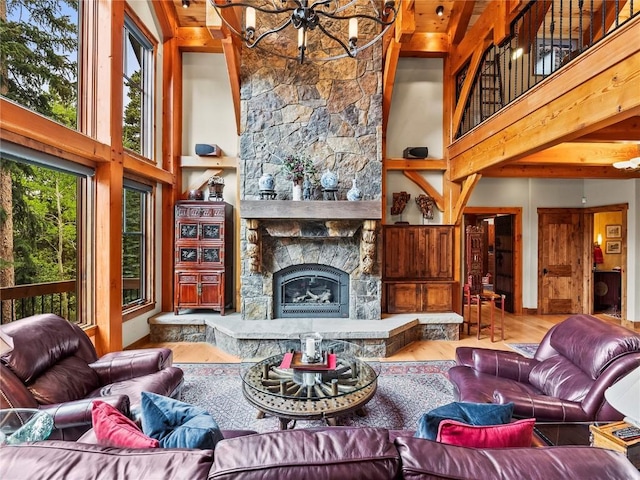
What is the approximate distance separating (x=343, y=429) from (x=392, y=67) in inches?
184

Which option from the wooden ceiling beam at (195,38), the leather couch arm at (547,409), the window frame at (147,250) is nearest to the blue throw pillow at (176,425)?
the leather couch arm at (547,409)

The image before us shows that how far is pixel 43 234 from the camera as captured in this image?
3107mm

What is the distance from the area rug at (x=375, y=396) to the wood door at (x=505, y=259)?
3.53 metres

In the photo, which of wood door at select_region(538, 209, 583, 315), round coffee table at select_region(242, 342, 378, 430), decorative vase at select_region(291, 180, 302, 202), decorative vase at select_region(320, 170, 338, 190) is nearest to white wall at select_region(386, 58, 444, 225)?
decorative vase at select_region(320, 170, 338, 190)

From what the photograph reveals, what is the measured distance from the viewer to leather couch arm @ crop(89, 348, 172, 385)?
2480mm

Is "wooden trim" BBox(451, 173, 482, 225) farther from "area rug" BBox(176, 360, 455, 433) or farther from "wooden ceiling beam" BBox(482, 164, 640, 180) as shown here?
"area rug" BBox(176, 360, 455, 433)

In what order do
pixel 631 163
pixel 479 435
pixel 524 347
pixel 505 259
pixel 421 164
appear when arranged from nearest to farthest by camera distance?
pixel 479 435, pixel 631 163, pixel 524 347, pixel 421 164, pixel 505 259

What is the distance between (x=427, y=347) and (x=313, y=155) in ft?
10.5

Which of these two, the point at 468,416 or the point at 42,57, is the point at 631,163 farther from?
the point at 42,57

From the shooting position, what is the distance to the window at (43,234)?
2719 mm

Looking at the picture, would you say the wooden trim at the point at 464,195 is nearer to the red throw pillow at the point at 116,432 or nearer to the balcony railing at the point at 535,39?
the balcony railing at the point at 535,39

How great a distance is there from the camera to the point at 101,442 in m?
1.23

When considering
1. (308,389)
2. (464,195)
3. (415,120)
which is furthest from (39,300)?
(415,120)

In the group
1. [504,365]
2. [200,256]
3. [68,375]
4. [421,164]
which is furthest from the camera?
[421,164]
